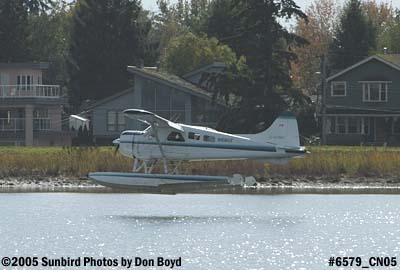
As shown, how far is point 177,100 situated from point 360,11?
82.5 ft

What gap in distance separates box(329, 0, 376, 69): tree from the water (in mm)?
48629

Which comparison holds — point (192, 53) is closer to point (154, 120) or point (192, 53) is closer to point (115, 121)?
point (115, 121)

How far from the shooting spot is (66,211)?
42.6 m

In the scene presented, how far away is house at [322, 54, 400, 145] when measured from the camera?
264 ft

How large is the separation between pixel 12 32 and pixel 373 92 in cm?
2465

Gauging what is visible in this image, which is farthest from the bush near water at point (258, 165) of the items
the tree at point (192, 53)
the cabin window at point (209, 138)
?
the tree at point (192, 53)

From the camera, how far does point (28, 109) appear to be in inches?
3093

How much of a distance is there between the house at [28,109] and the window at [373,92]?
57.9 ft

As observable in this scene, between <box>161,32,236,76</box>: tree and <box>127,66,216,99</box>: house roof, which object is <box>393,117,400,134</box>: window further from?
<box>161,32,236,76</box>: tree

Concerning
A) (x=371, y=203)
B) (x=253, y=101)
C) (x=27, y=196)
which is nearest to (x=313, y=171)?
(x=371, y=203)

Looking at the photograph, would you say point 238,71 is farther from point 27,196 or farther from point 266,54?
point 27,196

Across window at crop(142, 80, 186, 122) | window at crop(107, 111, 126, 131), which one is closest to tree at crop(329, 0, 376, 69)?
window at crop(142, 80, 186, 122)

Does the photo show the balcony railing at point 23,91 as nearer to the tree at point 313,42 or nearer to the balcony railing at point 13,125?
the balcony railing at point 13,125

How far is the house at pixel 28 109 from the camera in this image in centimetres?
7756
